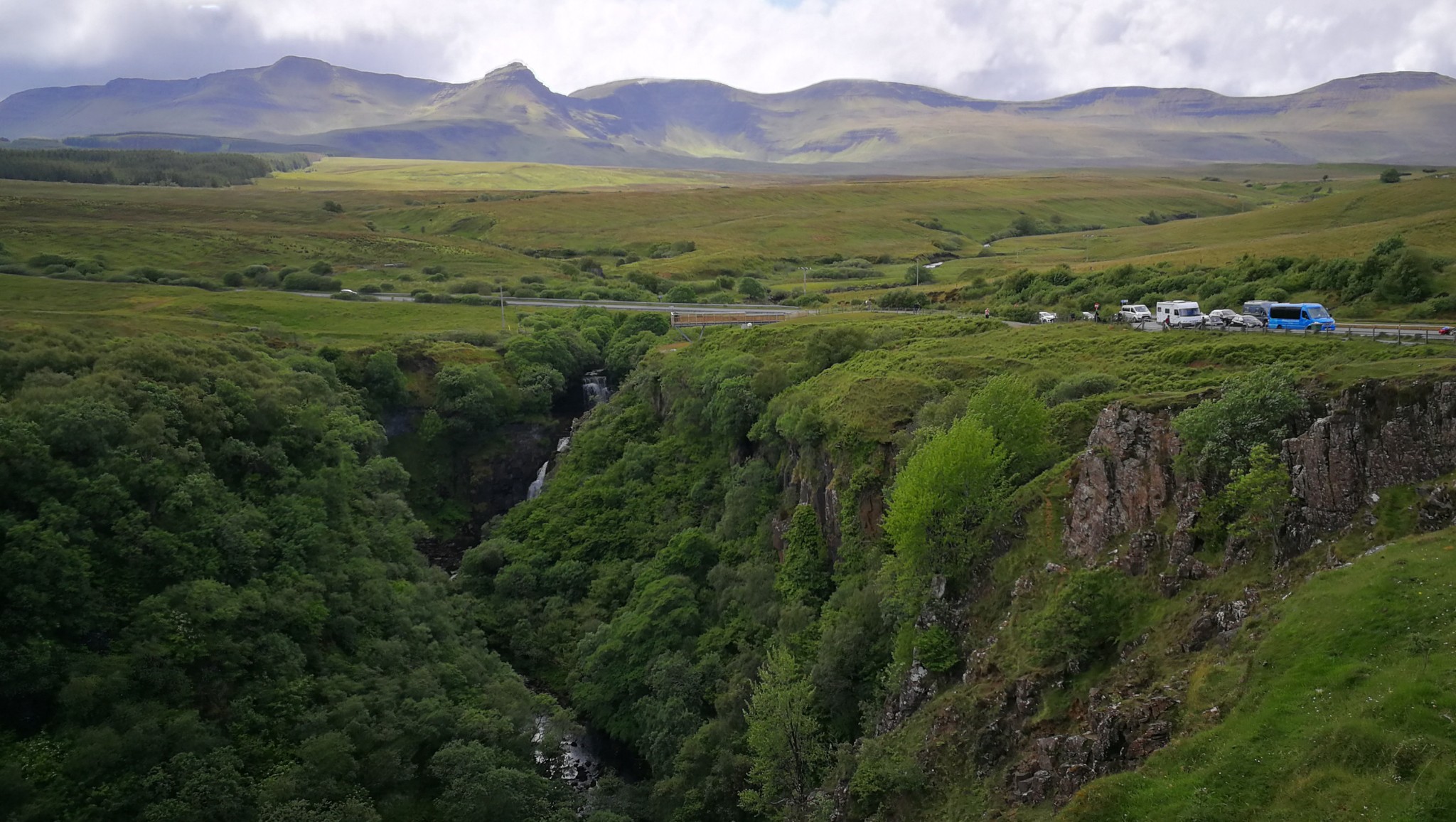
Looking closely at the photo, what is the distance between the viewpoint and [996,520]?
142 ft

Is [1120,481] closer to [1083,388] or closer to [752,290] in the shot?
[1083,388]

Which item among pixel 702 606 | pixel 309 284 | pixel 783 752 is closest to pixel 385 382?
pixel 702 606

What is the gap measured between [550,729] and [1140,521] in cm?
3850

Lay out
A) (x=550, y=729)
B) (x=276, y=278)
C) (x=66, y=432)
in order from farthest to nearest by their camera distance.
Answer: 1. (x=276, y=278)
2. (x=550, y=729)
3. (x=66, y=432)

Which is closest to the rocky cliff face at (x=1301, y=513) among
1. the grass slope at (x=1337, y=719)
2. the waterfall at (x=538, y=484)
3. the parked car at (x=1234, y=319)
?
the grass slope at (x=1337, y=719)

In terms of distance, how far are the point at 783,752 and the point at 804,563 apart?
16.9 metres

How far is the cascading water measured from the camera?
100625 mm

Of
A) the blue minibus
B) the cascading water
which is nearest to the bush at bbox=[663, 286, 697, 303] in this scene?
the cascading water

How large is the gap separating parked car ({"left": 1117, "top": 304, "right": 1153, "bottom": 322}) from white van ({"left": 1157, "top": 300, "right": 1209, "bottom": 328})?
4250 millimetres

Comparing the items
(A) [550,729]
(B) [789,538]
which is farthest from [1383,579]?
(A) [550,729]

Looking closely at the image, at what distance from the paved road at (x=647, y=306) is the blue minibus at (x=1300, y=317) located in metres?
66.0

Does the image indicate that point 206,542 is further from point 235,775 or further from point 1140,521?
point 1140,521

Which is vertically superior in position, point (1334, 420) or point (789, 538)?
point (1334, 420)

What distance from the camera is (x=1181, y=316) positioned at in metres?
69.9
